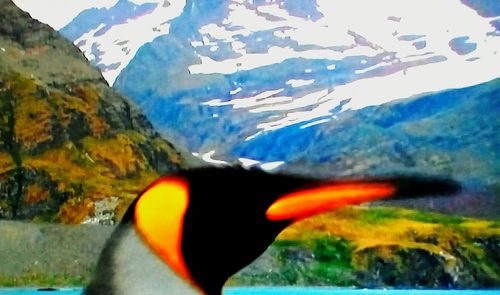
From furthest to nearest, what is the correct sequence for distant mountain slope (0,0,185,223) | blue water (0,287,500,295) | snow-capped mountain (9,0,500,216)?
distant mountain slope (0,0,185,223) < snow-capped mountain (9,0,500,216) < blue water (0,287,500,295)

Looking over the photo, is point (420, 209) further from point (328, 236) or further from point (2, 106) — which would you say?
point (2, 106)

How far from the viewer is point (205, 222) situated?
1.00 metres

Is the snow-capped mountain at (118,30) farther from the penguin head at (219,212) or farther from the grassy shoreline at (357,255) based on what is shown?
the penguin head at (219,212)

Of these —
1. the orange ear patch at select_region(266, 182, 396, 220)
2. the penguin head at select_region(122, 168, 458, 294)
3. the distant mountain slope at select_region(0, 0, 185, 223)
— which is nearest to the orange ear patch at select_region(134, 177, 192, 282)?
the penguin head at select_region(122, 168, 458, 294)

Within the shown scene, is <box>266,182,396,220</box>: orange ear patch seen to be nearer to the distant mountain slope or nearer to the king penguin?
the king penguin

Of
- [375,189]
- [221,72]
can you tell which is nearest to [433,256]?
[221,72]

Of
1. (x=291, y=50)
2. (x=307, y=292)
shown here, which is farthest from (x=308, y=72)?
(x=307, y=292)

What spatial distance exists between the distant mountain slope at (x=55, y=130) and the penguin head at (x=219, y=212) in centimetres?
230

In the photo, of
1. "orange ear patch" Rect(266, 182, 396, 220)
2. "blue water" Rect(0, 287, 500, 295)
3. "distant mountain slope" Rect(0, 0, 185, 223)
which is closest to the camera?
"orange ear patch" Rect(266, 182, 396, 220)

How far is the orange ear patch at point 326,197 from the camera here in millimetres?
924

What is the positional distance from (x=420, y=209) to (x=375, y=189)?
200 cm

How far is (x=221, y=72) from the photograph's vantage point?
3383 millimetres

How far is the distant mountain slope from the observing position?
132 inches

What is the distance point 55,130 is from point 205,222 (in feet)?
8.33
